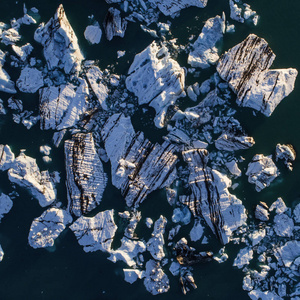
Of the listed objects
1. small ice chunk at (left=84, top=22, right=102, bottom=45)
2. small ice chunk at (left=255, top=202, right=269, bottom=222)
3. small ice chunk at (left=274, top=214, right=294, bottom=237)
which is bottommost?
small ice chunk at (left=274, top=214, right=294, bottom=237)

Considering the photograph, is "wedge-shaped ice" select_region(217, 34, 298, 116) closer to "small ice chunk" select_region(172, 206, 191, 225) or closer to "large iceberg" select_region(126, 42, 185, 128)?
"large iceberg" select_region(126, 42, 185, 128)

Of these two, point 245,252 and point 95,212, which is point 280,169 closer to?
point 245,252

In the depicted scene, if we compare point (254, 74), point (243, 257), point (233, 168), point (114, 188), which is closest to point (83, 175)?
point (114, 188)

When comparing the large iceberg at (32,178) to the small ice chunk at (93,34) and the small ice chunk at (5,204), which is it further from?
the small ice chunk at (93,34)

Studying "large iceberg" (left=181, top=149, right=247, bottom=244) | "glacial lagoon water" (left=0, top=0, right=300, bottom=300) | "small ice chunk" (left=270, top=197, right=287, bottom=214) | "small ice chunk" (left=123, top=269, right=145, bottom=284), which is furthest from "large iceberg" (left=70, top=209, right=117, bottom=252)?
"small ice chunk" (left=270, top=197, right=287, bottom=214)

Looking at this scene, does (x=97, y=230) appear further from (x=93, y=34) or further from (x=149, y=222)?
(x=93, y=34)

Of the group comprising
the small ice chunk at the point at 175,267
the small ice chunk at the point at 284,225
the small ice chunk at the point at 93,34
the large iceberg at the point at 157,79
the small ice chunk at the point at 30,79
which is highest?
the small ice chunk at the point at 93,34

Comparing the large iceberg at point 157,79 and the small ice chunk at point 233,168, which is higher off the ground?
the large iceberg at point 157,79

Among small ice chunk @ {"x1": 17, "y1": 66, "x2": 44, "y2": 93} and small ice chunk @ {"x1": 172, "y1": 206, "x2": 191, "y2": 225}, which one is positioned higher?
small ice chunk @ {"x1": 17, "y1": 66, "x2": 44, "y2": 93}

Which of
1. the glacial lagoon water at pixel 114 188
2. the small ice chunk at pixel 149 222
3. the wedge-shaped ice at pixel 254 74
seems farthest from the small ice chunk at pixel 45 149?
the wedge-shaped ice at pixel 254 74
